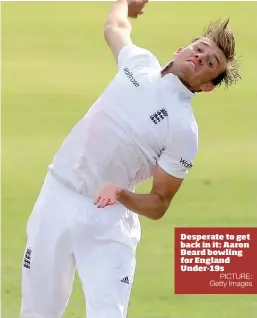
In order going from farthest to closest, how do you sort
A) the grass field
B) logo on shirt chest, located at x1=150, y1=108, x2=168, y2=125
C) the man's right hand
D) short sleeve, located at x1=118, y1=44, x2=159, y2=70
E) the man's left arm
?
the grass field → the man's right hand → short sleeve, located at x1=118, y1=44, x2=159, y2=70 → logo on shirt chest, located at x1=150, y1=108, x2=168, y2=125 → the man's left arm

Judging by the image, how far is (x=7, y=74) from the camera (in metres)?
13.0

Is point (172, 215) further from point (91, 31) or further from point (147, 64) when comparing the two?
point (91, 31)

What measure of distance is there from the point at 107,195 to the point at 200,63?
812 mm

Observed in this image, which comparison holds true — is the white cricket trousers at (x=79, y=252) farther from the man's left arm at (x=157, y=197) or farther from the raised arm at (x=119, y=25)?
the raised arm at (x=119, y=25)

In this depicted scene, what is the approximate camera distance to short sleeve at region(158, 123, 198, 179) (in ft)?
19.7

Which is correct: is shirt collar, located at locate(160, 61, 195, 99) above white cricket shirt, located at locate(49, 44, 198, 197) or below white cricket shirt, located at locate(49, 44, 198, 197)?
above

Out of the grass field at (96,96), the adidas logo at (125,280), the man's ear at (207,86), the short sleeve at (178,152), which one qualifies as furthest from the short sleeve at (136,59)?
the grass field at (96,96)

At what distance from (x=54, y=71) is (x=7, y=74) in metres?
0.49

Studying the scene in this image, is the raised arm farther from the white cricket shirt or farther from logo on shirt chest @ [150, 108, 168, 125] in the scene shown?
logo on shirt chest @ [150, 108, 168, 125]

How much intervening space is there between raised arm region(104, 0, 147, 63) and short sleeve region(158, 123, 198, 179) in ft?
2.27

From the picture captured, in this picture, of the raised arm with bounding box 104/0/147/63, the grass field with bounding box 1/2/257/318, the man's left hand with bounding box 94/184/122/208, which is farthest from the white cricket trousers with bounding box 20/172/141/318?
the grass field with bounding box 1/2/257/318

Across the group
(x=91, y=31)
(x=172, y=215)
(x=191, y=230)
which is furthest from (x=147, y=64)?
(x=91, y=31)

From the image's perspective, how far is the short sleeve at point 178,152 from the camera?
6.01 m

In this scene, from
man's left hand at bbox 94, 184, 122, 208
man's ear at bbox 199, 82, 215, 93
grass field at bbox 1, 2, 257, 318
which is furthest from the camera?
grass field at bbox 1, 2, 257, 318
